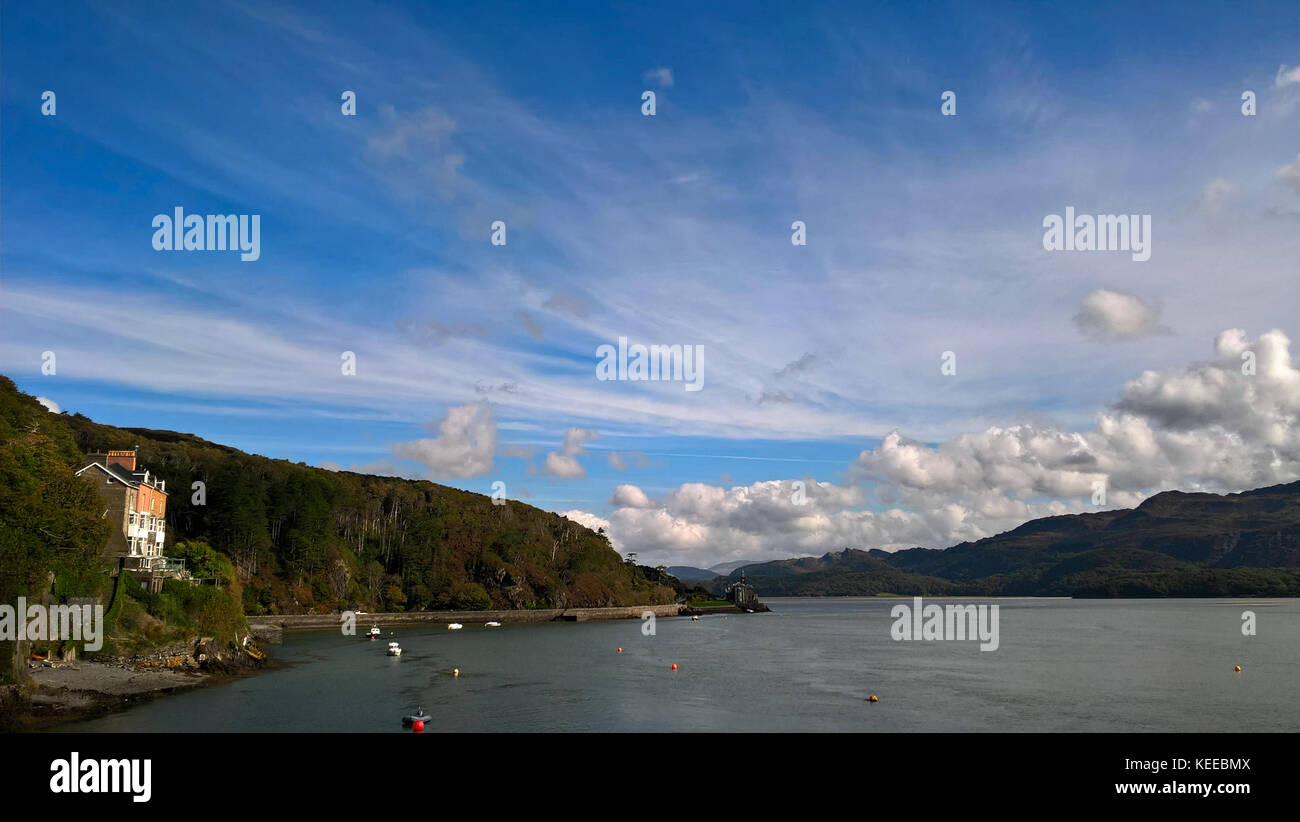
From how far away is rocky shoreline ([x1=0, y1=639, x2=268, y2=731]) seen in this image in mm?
39312

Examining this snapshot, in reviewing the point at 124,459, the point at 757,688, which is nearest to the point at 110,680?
the point at 124,459

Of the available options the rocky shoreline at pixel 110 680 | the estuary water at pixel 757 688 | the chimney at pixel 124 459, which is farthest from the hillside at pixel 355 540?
the rocky shoreline at pixel 110 680

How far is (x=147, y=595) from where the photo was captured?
58.6 meters

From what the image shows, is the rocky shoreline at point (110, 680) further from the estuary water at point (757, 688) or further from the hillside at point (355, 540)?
the hillside at point (355, 540)

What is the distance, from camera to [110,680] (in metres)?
48.1

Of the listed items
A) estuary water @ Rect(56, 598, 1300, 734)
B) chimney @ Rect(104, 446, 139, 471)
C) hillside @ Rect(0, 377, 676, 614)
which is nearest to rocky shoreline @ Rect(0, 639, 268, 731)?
estuary water @ Rect(56, 598, 1300, 734)

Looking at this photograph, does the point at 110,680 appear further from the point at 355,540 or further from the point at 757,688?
the point at 355,540

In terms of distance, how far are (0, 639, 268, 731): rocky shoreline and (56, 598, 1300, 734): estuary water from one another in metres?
1.67

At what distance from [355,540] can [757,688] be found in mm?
119278

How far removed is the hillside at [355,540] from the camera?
125 meters

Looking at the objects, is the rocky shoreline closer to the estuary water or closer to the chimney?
the estuary water

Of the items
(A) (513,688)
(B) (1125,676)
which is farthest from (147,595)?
(B) (1125,676)
